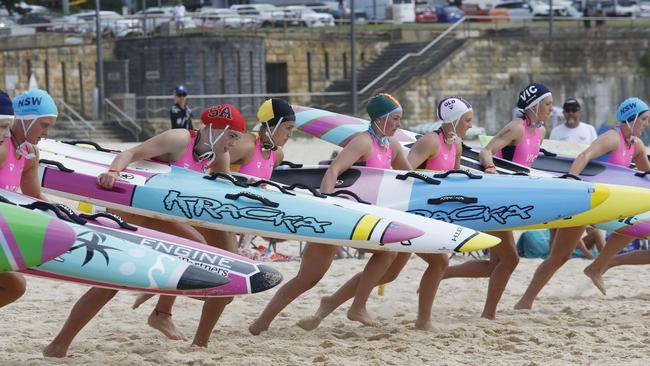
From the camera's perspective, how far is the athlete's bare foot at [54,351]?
769 centimetres

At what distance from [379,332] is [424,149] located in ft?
4.32

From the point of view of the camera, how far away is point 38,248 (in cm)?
664

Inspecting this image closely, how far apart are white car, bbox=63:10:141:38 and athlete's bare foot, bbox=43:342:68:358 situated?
2939 cm

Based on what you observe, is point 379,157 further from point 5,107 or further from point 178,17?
point 178,17

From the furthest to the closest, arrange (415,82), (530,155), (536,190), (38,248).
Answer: (415,82) < (530,155) < (536,190) < (38,248)

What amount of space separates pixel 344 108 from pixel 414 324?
24.2m

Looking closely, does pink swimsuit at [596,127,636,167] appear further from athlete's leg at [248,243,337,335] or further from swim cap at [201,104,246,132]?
swim cap at [201,104,246,132]

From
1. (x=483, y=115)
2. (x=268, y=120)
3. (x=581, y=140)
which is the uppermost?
(x=268, y=120)

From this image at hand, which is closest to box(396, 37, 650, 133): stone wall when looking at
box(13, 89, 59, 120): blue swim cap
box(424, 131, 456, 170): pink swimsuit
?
box(424, 131, 456, 170): pink swimsuit

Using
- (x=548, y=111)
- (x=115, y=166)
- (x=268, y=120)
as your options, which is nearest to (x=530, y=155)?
(x=548, y=111)

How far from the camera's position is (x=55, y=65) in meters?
35.6

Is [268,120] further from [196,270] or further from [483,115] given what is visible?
[483,115]

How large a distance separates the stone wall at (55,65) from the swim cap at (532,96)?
82.7 ft

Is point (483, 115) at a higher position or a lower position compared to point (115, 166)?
lower
